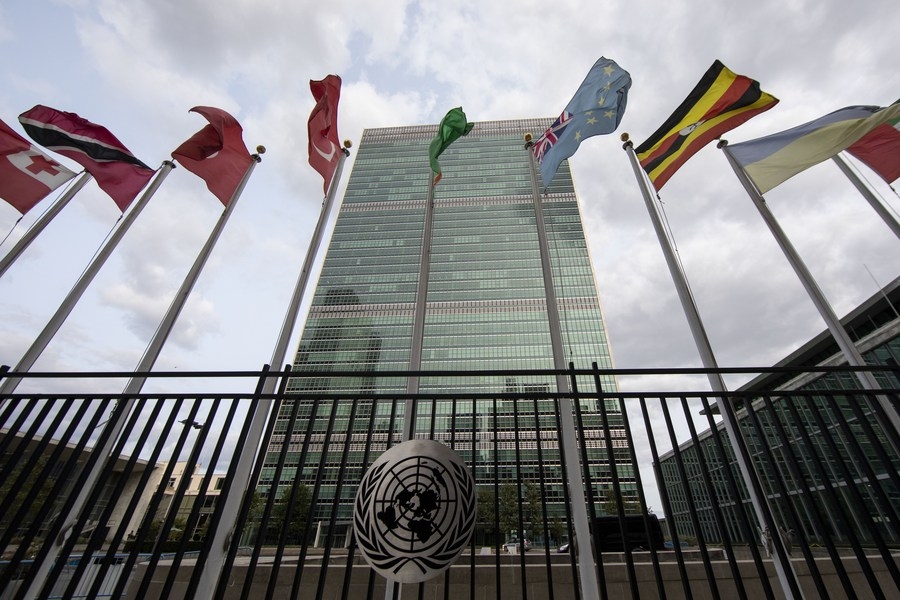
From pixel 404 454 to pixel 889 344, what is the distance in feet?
113

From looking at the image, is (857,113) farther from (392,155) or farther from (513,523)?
(392,155)

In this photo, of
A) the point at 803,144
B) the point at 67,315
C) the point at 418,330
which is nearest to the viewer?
the point at 418,330

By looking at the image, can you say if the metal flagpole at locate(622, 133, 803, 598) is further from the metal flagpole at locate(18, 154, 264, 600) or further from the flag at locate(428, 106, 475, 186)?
the metal flagpole at locate(18, 154, 264, 600)

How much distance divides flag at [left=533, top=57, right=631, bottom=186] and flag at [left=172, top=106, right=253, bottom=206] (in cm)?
551

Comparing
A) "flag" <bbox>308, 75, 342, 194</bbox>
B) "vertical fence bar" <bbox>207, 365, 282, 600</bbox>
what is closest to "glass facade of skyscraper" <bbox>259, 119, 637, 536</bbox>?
"flag" <bbox>308, 75, 342, 194</bbox>

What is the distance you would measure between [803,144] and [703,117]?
1.39m

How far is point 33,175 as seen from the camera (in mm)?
6781

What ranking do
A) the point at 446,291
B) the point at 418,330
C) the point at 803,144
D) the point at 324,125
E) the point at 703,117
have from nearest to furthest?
the point at 418,330, the point at 803,144, the point at 703,117, the point at 324,125, the point at 446,291

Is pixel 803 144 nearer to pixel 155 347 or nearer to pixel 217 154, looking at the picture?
pixel 217 154

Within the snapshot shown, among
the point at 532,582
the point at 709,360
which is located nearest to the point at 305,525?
the point at 709,360

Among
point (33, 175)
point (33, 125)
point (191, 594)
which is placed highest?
point (33, 125)

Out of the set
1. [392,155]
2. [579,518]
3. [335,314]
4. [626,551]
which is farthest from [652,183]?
[335,314]

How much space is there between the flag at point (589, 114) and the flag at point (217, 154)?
5.51m

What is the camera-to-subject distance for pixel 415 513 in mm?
2707
